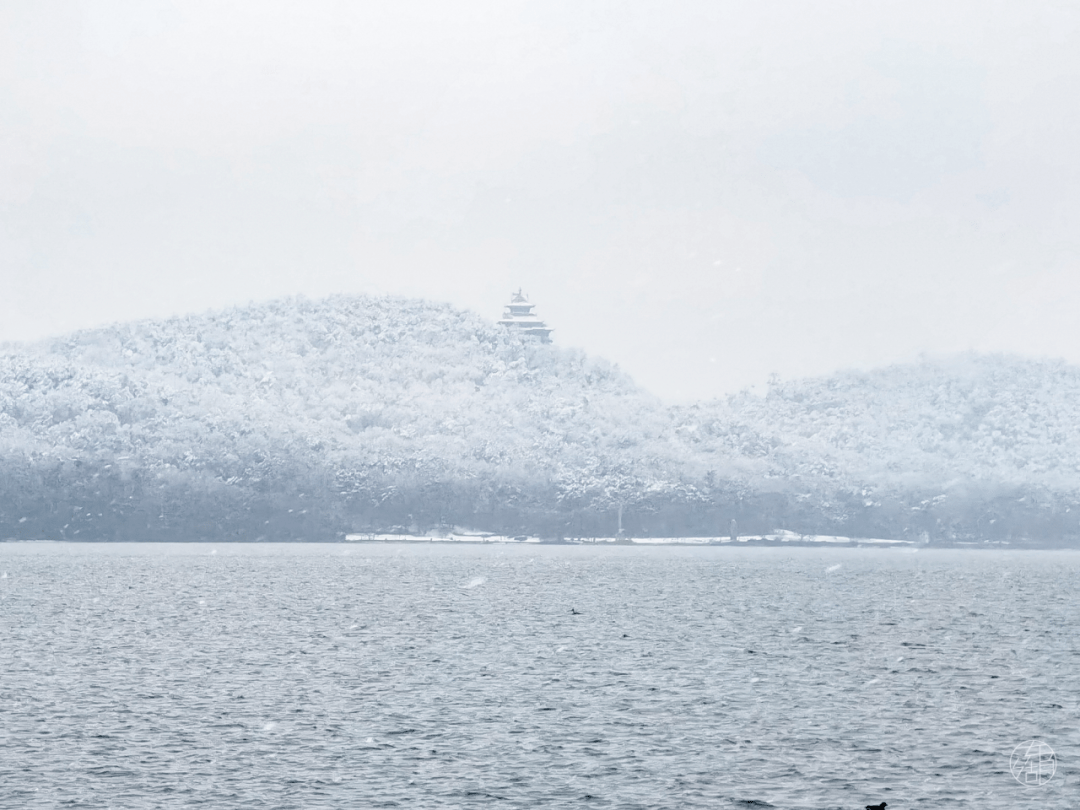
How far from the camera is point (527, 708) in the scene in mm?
60625

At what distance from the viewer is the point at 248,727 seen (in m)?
54.2

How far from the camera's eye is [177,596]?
461ft

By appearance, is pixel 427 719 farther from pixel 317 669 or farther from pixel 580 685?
pixel 317 669

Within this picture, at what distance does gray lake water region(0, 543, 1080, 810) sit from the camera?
1725 inches

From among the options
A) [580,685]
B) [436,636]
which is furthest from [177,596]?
[580,685]

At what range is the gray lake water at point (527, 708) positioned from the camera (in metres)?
43.8

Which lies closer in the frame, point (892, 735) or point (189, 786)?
point (189, 786)

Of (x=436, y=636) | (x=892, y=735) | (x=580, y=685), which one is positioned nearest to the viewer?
(x=892, y=735)

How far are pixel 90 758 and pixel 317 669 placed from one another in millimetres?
27309

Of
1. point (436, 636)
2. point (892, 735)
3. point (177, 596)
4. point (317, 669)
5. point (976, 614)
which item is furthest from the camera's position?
point (177, 596)

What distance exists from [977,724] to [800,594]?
10218 centimetres

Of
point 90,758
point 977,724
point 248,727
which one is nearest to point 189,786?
point 90,758

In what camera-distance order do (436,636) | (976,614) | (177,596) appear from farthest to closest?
1. (177,596)
2. (976,614)
3. (436,636)

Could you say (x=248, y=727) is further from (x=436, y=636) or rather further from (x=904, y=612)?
(x=904, y=612)
